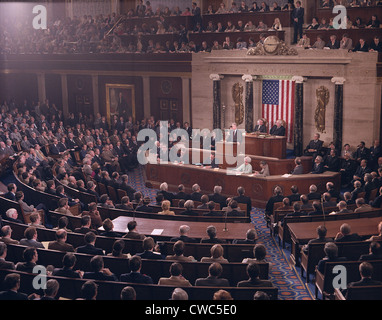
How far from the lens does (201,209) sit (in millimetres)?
10852

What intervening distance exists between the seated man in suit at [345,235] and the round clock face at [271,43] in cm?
1048

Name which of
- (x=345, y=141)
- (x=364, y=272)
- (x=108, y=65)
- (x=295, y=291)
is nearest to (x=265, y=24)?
(x=345, y=141)

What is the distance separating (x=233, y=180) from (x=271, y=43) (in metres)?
5.88

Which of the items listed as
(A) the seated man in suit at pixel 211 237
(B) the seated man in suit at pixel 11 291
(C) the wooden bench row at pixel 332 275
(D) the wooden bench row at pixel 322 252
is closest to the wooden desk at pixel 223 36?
(D) the wooden bench row at pixel 322 252

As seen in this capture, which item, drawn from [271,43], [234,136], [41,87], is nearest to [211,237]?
[234,136]

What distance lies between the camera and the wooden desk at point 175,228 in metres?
9.02

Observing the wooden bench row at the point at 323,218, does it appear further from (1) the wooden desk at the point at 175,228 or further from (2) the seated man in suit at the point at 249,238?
(2) the seated man in suit at the point at 249,238

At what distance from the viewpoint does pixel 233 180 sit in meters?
14.4

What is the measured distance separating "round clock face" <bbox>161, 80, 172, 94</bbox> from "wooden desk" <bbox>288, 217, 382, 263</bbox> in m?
13.1

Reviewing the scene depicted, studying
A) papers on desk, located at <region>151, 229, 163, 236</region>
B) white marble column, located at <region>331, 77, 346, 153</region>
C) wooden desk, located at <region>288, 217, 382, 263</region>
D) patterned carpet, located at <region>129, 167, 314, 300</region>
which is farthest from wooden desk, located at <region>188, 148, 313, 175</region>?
papers on desk, located at <region>151, 229, 163, 236</region>

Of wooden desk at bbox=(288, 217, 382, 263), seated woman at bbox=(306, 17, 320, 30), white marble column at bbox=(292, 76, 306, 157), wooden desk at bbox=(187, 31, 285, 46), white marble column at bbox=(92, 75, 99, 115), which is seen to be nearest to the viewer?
wooden desk at bbox=(288, 217, 382, 263)

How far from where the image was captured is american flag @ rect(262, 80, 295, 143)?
18.5 meters

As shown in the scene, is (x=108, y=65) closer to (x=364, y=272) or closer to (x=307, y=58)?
(x=307, y=58)

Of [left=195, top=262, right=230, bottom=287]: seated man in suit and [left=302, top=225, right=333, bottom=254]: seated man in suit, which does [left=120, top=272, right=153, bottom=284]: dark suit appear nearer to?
[left=195, top=262, right=230, bottom=287]: seated man in suit
